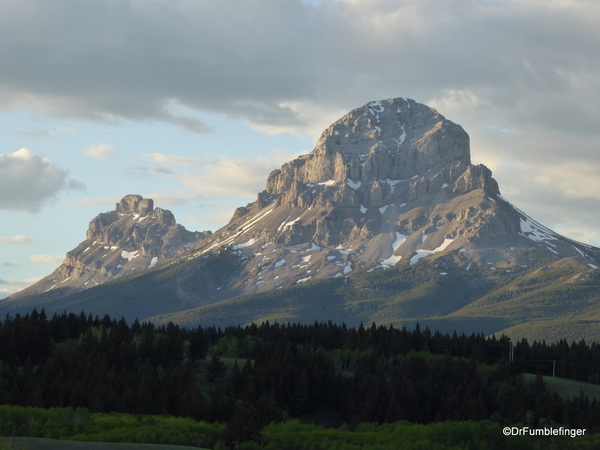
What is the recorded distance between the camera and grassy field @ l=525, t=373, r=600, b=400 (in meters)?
156

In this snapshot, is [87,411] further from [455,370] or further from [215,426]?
[455,370]

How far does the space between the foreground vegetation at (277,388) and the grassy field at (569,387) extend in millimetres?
4655

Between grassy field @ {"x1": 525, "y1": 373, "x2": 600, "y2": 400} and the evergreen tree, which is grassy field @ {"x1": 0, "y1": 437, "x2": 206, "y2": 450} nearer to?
the evergreen tree

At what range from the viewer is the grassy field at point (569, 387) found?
156m

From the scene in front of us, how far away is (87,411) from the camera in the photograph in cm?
10719

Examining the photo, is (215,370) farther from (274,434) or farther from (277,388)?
(274,434)

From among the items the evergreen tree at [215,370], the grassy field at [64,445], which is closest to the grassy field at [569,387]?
the evergreen tree at [215,370]

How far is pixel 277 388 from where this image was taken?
142500 millimetres

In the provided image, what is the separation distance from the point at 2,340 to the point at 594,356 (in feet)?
351

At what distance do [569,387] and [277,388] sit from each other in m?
52.1

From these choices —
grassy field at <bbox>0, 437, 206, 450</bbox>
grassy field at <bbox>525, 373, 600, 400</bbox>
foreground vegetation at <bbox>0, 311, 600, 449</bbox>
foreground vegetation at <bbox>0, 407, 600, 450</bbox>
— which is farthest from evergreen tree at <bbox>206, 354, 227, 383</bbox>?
grassy field at <bbox>0, 437, 206, 450</bbox>

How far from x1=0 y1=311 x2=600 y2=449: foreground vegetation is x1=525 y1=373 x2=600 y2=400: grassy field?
465 cm

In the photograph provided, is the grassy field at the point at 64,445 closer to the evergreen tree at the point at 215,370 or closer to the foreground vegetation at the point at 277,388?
the foreground vegetation at the point at 277,388

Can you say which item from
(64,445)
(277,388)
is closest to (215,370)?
(277,388)
